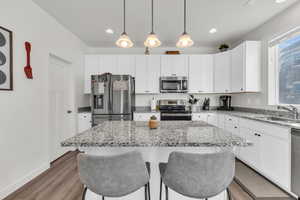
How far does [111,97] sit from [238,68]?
2.83 meters

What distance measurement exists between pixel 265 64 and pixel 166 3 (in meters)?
2.25

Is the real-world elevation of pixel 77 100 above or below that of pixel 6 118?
above

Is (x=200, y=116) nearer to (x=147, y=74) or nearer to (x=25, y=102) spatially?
(x=147, y=74)

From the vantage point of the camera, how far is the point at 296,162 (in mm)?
1853

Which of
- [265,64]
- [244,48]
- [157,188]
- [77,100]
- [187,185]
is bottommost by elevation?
[157,188]

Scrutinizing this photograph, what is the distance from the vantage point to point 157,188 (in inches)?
58.8

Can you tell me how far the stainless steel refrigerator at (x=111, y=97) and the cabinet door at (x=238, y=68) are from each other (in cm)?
236

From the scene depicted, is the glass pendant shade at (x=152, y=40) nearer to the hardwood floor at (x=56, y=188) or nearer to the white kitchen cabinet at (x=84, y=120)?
the hardwood floor at (x=56, y=188)

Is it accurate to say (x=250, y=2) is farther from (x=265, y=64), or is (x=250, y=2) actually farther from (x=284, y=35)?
(x=265, y=64)

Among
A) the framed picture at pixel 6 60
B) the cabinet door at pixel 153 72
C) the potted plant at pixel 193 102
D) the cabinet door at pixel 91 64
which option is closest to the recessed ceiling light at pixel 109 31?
the cabinet door at pixel 91 64

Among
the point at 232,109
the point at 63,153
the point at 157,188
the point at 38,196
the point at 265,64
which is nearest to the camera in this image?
the point at 157,188

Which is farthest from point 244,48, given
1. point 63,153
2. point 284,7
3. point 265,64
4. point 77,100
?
point 63,153

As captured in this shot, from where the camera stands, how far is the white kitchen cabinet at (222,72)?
3730 mm

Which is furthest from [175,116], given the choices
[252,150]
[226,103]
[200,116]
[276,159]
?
[276,159]
